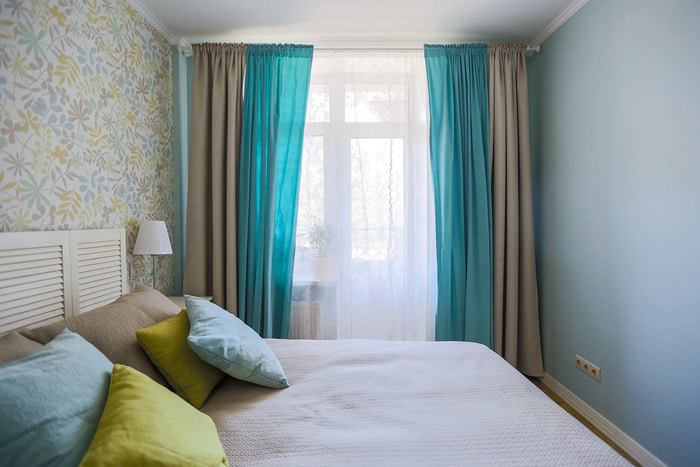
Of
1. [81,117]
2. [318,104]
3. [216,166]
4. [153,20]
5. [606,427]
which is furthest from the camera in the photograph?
[318,104]

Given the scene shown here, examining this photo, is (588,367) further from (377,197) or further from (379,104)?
(379,104)

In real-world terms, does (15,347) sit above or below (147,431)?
above

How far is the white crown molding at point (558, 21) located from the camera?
223 cm

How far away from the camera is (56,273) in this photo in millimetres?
1589

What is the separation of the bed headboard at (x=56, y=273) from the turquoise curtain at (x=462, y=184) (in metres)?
2.22

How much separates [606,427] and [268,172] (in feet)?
9.20

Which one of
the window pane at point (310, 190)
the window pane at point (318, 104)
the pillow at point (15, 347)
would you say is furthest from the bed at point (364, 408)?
the window pane at point (318, 104)

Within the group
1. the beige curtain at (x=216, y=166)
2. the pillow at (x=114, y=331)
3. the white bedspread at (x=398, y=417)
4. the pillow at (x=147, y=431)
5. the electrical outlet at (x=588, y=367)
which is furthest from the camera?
the beige curtain at (x=216, y=166)

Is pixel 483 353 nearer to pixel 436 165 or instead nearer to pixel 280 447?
pixel 280 447

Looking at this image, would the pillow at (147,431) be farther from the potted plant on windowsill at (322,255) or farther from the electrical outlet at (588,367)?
the electrical outlet at (588,367)

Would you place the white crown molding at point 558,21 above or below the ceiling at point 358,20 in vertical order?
below

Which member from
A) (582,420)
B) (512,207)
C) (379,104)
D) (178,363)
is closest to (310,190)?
(379,104)

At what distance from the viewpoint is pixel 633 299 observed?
73.1 inches

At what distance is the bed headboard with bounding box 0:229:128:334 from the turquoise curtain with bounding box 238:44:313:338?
86 centimetres
